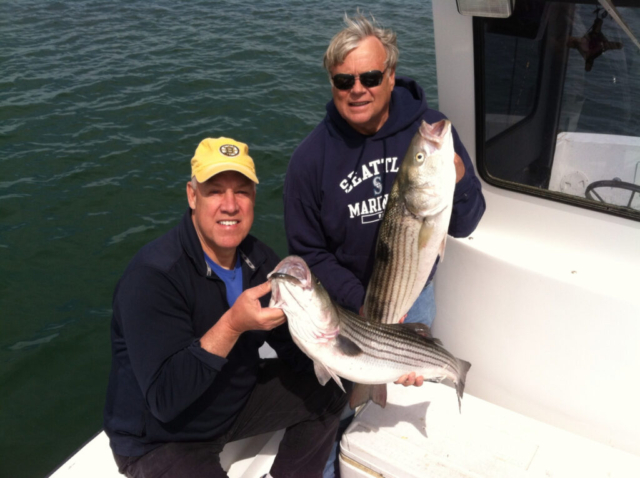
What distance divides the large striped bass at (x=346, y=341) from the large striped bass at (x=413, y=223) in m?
0.18

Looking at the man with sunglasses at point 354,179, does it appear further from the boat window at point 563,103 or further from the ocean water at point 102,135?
the ocean water at point 102,135

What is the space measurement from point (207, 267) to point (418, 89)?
1.71m

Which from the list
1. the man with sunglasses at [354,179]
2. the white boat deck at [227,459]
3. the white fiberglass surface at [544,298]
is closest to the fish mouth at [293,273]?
the man with sunglasses at [354,179]

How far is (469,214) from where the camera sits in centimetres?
325

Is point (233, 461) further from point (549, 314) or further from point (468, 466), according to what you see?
point (549, 314)

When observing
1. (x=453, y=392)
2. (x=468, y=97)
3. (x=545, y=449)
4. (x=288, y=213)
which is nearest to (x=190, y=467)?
(x=288, y=213)

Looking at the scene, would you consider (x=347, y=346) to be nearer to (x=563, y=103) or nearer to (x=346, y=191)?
(x=346, y=191)

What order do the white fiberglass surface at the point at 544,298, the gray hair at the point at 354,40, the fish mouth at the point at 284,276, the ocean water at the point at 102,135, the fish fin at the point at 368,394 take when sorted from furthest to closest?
the ocean water at the point at 102,135
the white fiberglass surface at the point at 544,298
the fish fin at the point at 368,394
the gray hair at the point at 354,40
the fish mouth at the point at 284,276

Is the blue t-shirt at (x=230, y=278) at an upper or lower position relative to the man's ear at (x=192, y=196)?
lower

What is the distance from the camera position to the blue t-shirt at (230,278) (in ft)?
9.41

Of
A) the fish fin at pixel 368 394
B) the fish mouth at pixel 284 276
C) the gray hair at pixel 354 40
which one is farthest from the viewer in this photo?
the fish fin at pixel 368 394

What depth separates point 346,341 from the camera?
8.62 feet

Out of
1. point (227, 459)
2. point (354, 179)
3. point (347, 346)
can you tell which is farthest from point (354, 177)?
point (227, 459)

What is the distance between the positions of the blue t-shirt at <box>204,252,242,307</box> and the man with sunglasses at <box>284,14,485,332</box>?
1.74ft
